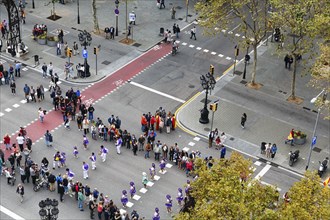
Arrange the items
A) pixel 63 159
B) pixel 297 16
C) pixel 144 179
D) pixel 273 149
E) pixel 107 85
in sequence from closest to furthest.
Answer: pixel 144 179 < pixel 63 159 < pixel 273 149 < pixel 297 16 < pixel 107 85

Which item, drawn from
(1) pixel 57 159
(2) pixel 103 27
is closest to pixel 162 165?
(1) pixel 57 159

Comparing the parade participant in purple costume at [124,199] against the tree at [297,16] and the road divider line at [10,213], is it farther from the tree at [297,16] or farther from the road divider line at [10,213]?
the tree at [297,16]

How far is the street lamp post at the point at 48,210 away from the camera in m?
33.0

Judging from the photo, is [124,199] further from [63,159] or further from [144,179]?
[63,159]

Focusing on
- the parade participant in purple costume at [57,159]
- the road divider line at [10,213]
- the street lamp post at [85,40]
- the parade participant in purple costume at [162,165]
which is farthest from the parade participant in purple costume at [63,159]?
the street lamp post at [85,40]

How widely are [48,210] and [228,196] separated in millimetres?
10371

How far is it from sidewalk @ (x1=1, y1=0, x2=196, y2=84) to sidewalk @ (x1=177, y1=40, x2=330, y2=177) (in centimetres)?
972

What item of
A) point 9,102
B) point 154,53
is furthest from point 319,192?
point 154,53

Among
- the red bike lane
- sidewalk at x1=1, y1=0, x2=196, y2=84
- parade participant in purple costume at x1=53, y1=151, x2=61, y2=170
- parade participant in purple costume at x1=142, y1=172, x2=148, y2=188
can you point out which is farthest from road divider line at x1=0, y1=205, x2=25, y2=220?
sidewalk at x1=1, y1=0, x2=196, y2=84

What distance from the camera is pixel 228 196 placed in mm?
A: 28594

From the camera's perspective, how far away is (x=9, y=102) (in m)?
54.7

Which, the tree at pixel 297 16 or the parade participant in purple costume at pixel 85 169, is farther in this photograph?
the tree at pixel 297 16

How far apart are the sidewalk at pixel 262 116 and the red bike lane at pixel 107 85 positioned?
7103 millimetres

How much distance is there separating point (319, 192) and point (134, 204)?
17.1 meters
